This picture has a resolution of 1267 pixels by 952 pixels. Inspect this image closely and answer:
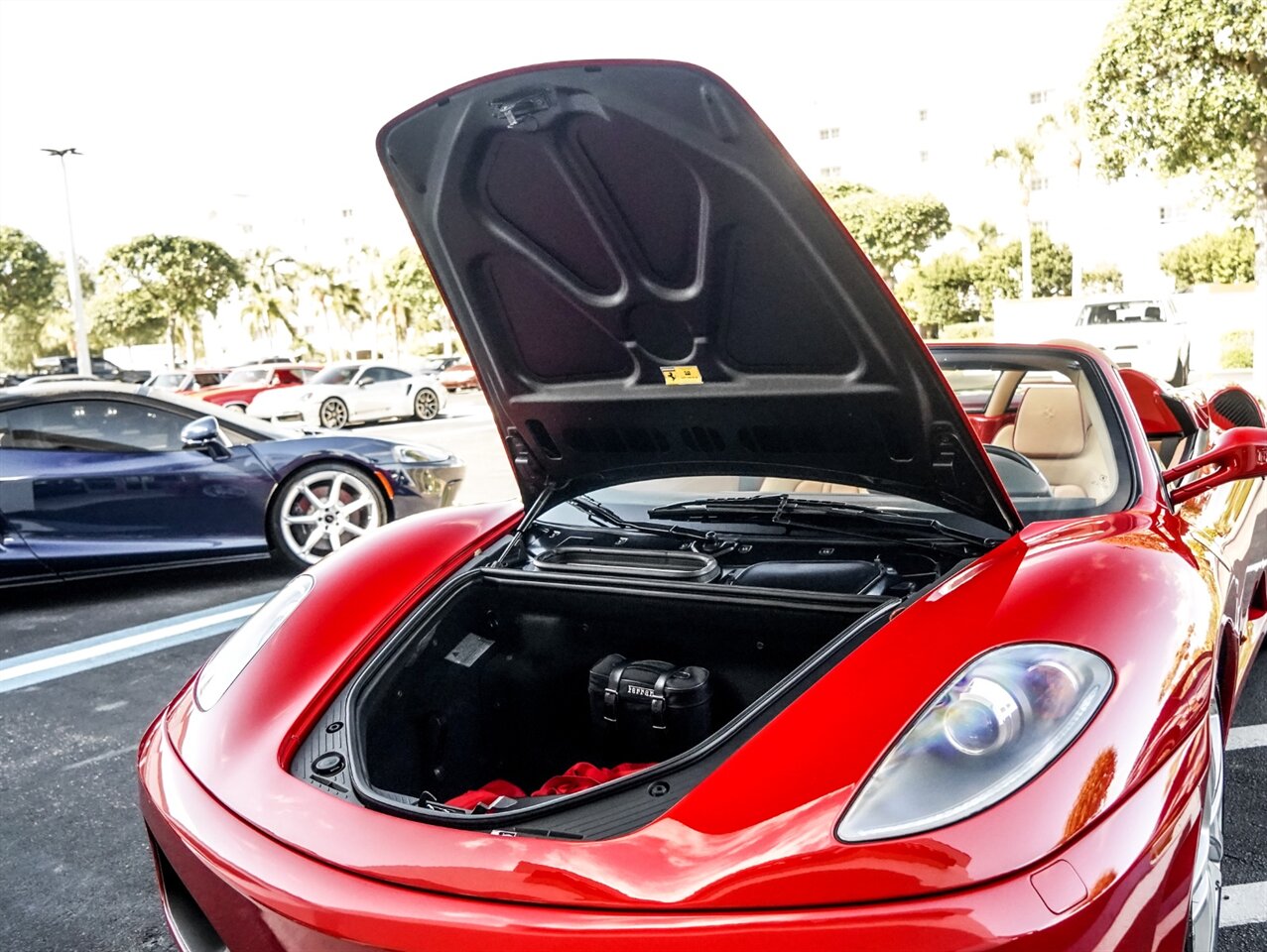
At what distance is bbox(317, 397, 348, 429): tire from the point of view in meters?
19.5

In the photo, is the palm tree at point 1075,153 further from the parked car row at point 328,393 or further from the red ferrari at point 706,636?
the red ferrari at point 706,636

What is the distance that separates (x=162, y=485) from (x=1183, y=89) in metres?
12.3

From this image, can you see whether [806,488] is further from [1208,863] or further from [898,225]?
[898,225]

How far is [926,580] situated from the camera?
2191 mm

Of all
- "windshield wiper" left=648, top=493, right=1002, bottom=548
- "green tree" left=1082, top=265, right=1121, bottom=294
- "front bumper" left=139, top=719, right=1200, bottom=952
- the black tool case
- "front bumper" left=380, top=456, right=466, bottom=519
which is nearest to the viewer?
"front bumper" left=139, top=719, right=1200, bottom=952

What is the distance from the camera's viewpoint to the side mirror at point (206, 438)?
5.34 metres

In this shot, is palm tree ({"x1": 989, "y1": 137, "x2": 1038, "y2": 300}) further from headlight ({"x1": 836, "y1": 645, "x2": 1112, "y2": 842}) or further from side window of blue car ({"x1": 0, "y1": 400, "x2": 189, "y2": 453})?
headlight ({"x1": 836, "y1": 645, "x2": 1112, "y2": 842})

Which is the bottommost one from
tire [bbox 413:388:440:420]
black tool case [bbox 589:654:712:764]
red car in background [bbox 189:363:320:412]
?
tire [bbox 413:388:440:420]

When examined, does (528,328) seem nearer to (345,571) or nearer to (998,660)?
(345,571)

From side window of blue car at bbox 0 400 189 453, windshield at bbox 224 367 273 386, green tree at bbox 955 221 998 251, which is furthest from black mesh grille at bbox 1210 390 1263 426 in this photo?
green tree at bbox 955 221 998 251

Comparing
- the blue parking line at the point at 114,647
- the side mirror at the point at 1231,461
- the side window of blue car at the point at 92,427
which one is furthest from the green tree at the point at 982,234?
the side mirror at the point at 1231,461

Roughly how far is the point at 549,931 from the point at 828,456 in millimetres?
1290

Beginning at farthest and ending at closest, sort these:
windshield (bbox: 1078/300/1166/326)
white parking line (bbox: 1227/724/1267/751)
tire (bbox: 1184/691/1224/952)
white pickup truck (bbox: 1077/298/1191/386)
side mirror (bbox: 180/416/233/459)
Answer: windshield (bbox: 1078/300/1166/326), white pickup truck (bbox: 1077/298/1191/386), side mirror (bbox: 180/416/233/459), white parking line (bbox: 1227/724/1267/751), tire (bbox: 1184/691/1224/952)

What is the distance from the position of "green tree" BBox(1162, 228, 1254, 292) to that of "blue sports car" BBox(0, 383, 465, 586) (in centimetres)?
3600
